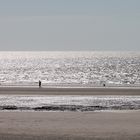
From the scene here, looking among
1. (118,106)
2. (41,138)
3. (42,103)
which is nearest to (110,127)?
(41,138)

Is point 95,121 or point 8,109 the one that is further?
point 8,109

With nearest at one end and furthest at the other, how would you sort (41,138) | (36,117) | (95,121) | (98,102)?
(41,138)
(95,121)
(36,117)
(98,102)

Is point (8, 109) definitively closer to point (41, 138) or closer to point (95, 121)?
point (95, 121)

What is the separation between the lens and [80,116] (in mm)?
30922

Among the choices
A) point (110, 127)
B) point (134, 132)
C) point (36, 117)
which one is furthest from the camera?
point (36, 117)

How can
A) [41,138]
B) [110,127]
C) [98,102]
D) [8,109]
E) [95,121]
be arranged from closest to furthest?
[41,138] < [110,127] < [95,121] < [8,109] < [98,102]

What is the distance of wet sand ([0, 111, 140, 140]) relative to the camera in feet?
73.6

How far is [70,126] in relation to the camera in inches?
1029

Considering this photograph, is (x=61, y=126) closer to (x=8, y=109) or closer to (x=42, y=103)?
(x=8, y=109)

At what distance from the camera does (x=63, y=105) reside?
3919cm

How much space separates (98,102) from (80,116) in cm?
1166

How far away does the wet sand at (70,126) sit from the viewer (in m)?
22.4

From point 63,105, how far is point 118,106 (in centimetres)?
494

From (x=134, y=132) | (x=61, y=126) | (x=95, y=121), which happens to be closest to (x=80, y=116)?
(x=95, y=121)
